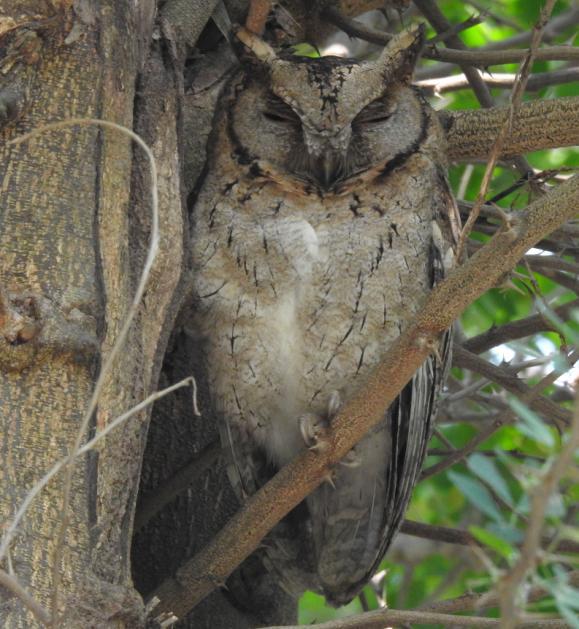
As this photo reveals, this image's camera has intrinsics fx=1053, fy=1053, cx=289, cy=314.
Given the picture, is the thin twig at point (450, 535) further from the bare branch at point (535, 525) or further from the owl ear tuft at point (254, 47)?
the bare branch at point (535, 525)

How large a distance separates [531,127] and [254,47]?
58 centimetres

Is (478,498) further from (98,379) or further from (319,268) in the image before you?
(319,268)

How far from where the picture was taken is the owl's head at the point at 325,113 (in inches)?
81.8

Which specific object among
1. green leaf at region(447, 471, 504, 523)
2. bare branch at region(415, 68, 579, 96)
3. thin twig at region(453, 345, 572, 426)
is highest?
green leaf at region(447, 471, 504, 523)

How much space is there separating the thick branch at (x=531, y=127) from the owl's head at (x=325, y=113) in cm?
12

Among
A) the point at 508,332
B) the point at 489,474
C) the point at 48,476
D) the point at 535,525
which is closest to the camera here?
the point at 535,525

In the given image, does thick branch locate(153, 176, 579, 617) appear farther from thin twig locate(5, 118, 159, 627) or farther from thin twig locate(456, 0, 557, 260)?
thin twig locate(5, 118, 159, 627)

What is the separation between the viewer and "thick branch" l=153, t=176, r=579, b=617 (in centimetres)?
138

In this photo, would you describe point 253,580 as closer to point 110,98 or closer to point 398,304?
point 398,304

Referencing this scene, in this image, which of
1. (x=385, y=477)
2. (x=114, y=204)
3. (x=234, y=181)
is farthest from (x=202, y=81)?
(x=385, y=477)

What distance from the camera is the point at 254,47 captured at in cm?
216

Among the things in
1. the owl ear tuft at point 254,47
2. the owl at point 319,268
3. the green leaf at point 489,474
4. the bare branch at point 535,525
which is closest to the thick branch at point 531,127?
the owl at point 319,268

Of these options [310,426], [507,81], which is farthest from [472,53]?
[310,426]

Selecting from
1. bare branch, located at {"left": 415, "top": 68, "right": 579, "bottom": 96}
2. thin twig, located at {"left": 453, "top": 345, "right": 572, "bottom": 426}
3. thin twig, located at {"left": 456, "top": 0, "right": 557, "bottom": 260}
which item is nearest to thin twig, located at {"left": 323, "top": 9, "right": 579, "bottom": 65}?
bare branch, located at {"left": 415, "top": 68, "right": 579, "bottom": 96}
